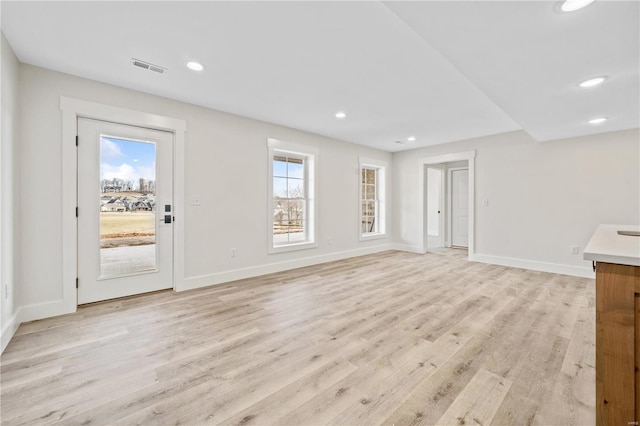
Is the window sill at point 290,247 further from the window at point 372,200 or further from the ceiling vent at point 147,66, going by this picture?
the ceiling vent at point 147,66

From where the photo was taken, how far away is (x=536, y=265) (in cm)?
475

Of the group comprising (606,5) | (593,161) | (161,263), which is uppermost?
(606,5)

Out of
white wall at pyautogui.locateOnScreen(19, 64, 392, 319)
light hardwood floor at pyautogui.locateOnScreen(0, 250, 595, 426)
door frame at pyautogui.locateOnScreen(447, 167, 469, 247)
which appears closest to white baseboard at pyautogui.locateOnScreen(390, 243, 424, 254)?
white wall at pyautogui.locateOnScreen(19, 64, 392, 319)

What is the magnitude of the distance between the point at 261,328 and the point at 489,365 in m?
1.80

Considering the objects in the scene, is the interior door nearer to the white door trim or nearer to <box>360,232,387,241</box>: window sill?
the white door trim

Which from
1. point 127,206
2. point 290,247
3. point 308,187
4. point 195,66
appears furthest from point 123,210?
point 308,187

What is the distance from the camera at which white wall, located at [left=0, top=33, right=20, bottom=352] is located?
2.19 m

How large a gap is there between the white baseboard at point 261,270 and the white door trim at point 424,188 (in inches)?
53.1

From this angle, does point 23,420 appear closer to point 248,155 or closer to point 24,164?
point 24,164

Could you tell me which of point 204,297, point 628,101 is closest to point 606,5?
point 628,101

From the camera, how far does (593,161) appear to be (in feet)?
14.1

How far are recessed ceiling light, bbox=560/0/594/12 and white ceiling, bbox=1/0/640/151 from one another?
0.04m

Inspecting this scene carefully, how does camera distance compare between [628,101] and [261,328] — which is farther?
[628,101]

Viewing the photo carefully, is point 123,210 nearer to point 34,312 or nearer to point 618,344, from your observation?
point 34,312
